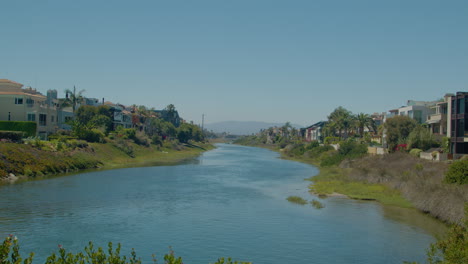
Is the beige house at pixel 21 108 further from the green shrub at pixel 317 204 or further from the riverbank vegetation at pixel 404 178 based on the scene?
the green shrub at pixel 317 204

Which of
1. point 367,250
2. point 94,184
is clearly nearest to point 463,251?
point 367,250

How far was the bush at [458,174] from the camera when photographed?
4130 cm

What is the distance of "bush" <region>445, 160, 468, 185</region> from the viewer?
4130 cm

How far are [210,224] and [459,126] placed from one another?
1771 inches

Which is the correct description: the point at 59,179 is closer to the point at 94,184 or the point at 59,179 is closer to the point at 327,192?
the point at 94,184

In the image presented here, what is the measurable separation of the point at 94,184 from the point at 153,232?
25.9m

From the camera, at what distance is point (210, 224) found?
34469mm

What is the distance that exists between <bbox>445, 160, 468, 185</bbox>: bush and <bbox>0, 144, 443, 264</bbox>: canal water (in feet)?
18.3

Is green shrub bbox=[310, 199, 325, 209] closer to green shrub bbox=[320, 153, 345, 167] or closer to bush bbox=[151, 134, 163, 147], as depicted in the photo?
green shrub bbox=[320, 153, 345, 167]

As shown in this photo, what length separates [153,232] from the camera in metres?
31.8

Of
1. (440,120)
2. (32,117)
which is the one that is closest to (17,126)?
(32,117)

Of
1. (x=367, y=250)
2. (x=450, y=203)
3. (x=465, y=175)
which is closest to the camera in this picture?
(x=367, y=250)

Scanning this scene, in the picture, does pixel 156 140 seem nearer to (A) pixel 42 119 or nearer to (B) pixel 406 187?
(A) pixel 42 119

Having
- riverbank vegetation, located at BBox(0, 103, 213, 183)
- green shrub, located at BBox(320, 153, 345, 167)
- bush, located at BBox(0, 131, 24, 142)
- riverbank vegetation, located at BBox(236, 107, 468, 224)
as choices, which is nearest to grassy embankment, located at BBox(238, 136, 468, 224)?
riverbank vegetation, located at BBox(236, 107, 468, 224)
